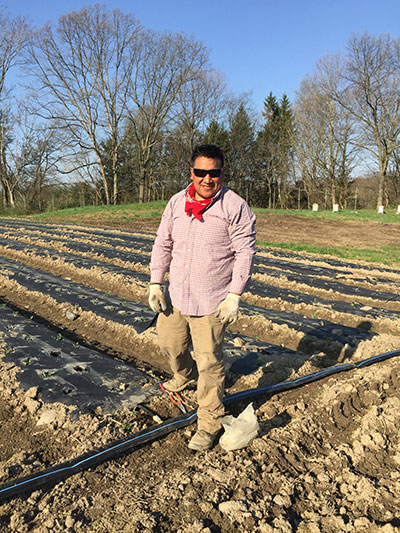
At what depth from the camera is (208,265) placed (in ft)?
8.49

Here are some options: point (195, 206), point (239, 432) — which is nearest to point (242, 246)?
point (195, 206)

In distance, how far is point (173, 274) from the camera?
109 inches

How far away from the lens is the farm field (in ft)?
6.57

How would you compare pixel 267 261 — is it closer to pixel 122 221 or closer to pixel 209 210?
pixel 209 210

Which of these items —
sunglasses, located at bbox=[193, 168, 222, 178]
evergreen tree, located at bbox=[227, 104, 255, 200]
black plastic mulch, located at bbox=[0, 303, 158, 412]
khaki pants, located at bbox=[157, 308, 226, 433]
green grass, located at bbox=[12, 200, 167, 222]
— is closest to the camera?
sunglasses, located at bbox=[193, 168, 222, 178]

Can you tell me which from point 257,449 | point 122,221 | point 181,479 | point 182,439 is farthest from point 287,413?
point 122,221

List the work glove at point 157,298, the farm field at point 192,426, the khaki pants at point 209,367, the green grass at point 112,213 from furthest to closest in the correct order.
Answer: the green grass at point 112,213, the work glove at point 157,298, the khaki pants at point 209,367, the farm field at point 192,426

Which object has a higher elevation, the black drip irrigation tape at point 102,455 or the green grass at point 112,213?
the green grass at point 112,213

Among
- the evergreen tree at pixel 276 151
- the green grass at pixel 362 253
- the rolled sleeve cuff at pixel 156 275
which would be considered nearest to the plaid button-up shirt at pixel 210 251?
the rolled sleeve cuff at pixel 156 275

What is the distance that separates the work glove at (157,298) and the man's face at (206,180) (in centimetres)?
70

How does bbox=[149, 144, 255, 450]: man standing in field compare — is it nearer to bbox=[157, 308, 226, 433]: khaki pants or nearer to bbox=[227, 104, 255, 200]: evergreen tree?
bbox=[157, 308, 226, 433]: khaki pants

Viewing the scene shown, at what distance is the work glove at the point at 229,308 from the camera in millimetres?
2473

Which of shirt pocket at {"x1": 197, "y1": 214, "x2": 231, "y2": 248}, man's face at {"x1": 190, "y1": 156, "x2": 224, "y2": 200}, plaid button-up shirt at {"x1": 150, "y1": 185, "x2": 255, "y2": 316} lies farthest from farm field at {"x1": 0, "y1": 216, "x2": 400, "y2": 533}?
man's face at {"x1": 190, "y1": 156, "x2": 224, "y2": 200}

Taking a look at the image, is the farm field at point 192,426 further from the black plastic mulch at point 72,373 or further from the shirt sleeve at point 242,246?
the shirt sleeve at point 242,246
